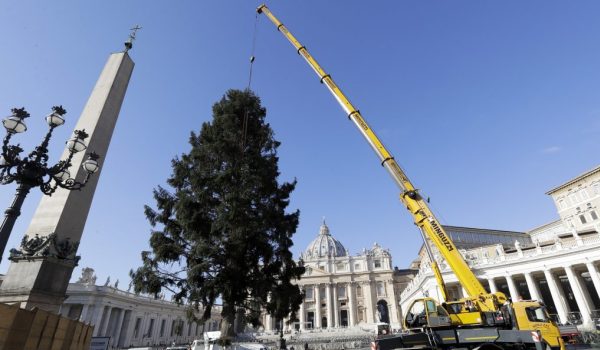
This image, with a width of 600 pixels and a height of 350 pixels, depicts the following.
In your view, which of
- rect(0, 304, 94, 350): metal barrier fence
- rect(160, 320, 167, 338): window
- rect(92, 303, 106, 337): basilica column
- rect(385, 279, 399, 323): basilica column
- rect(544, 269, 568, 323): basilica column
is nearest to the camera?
rect(0, 304, 94, 350): metal barrier fence

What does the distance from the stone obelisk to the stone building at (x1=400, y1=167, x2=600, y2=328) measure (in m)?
26.9

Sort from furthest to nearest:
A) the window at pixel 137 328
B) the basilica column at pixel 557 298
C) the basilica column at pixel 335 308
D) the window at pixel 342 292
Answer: the window at pixel 342 292 → the basilica column at pixel 335 308 → the window at pixel 137 328 → the basilica column at pixel 557 298

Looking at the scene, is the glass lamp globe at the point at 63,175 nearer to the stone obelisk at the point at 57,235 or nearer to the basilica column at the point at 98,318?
the stone obelisk at the point at 57,235

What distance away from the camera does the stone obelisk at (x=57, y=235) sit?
7.03m

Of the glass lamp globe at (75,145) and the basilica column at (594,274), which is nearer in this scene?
the glass lamp globe at (75,145)

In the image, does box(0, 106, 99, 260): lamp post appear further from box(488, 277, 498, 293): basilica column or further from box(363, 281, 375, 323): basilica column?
box(363, 281, 375, 323): basilica column

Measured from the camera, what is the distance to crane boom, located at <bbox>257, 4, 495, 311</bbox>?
12650 mm

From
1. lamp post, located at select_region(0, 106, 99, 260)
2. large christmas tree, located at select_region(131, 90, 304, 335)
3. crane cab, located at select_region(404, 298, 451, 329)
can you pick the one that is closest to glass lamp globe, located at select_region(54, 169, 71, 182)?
lamp post, located at select_region(0, 106, 99, 260)

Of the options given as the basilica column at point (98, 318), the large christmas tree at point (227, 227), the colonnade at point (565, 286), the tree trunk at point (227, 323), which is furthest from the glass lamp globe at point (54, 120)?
the basilica column at point (98, 318)

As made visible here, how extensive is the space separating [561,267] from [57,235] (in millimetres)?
40107

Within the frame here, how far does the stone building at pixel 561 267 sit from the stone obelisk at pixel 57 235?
88.3 feet

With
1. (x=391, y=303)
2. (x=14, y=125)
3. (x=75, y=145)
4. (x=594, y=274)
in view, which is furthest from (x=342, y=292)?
(x=14, y=125)

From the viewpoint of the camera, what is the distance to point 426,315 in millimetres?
12359

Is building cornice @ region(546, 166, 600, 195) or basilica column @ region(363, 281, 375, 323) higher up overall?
building cornice @ region(546, 166, 600, 195)
